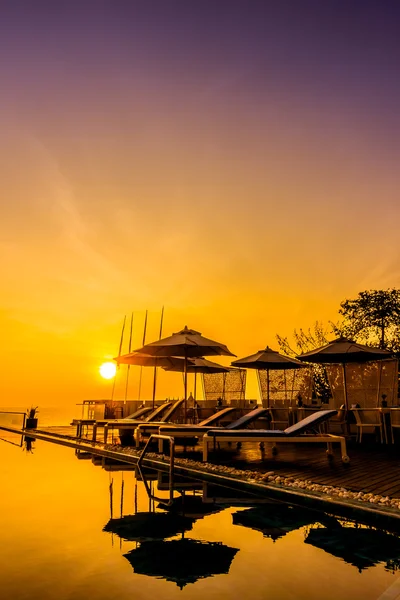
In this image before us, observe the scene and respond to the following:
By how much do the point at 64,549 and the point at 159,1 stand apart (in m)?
10.6

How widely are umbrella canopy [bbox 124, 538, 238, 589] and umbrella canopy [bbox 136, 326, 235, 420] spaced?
6.54 meters

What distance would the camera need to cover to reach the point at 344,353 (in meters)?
10.2

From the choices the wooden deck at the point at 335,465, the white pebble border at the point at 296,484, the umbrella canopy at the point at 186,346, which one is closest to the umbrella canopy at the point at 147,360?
the umbrella canopy at the point at 186,346

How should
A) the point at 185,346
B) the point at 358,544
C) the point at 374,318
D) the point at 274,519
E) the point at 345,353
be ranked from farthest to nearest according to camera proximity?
1. the point at 374,318
2. the point at 185,346
3. the point at 345,353
4. the point at 274,519
5. the point at 358,544

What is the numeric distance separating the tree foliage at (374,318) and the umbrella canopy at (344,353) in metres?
12.9

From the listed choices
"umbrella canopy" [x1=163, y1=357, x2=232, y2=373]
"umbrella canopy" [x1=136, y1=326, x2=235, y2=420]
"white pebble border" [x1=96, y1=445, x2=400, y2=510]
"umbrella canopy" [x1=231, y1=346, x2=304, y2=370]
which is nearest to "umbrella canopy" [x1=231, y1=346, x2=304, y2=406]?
"umbrella canopy" [x1=231, y1=346, x2=304, y2=370]

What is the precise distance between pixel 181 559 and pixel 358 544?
4.93 ft

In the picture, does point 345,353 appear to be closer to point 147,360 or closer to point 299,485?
point 299,485

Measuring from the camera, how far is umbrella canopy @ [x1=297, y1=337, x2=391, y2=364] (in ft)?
33.7

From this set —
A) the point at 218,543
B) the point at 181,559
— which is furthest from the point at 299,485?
the point at 181,559

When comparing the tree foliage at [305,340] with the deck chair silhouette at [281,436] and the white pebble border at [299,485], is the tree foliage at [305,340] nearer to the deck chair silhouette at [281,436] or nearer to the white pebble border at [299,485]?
the deck chair silhouette at [281,436]

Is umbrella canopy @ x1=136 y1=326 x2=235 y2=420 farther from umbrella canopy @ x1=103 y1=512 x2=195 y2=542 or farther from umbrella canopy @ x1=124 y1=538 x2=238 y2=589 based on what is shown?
umbrella canopy @ x1=124 y1=538 x2=238 y2=589

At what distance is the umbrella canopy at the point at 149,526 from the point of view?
13.3 feet

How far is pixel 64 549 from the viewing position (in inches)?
149
